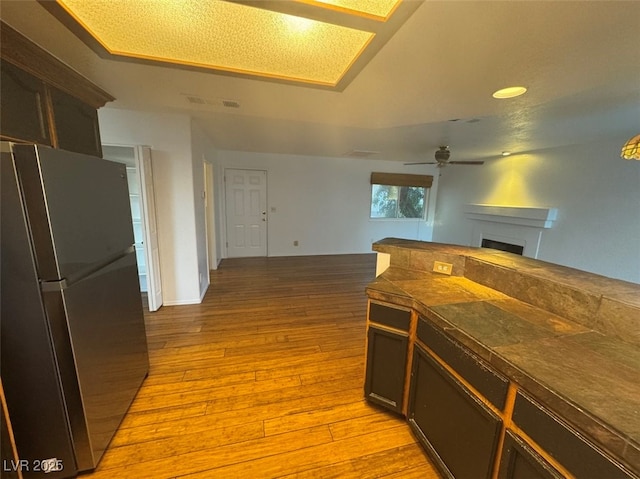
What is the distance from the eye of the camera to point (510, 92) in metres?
1.81

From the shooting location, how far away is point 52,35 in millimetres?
1312

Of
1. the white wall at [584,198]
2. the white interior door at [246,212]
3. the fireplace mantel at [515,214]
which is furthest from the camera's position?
the white interior door at [246,212]

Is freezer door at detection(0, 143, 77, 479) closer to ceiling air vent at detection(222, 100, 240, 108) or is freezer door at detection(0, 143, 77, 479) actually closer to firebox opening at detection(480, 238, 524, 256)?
ceiling air vent at detection(222, 100, 240, 108)

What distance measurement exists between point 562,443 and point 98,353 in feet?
6.69

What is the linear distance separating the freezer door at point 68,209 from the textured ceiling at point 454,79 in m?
0.68

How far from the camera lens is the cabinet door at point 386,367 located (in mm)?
1573

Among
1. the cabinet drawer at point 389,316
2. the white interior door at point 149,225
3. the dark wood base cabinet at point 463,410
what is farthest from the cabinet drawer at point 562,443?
the white interior door at point 149,225

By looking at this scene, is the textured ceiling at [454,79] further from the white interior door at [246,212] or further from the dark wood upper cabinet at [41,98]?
the white interior door at [246,212]

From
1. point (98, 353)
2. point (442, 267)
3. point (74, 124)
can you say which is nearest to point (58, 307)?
point (98, 353)

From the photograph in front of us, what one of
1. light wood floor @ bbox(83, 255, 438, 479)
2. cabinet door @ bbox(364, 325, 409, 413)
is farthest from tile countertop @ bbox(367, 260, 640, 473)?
light wood floor @ bbox(83, 255, 438, 479)

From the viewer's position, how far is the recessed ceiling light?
174 centimetres

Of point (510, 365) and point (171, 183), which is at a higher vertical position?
point (171, 183)

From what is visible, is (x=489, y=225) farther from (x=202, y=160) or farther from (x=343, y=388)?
(x=202, y=160)

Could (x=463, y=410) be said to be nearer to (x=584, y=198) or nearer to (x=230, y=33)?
(x=230, y=33)
